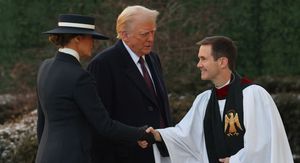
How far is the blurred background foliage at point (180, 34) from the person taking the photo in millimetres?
11578

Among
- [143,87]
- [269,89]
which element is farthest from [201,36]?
[143,87]

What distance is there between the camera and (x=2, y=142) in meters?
9.39

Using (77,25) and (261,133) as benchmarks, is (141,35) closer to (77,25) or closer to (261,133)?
(77,25)

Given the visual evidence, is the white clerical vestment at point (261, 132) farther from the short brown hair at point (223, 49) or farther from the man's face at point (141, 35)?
the man's face at point (141, 35)

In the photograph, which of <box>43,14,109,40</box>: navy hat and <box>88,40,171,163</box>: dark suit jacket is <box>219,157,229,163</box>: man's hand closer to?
<box>88,40,171,163</box>: dark suit jacket

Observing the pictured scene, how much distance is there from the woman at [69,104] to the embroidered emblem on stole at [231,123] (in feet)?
2.23

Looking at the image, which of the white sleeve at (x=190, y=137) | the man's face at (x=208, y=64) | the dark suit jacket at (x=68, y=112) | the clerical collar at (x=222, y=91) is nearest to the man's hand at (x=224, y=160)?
the white sleeve at (x=190, y=137)

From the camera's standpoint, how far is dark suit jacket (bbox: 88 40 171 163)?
6.17 metres

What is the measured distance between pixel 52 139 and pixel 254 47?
7.13m

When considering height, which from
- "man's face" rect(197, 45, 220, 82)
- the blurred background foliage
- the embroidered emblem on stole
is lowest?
the blurred background foliage

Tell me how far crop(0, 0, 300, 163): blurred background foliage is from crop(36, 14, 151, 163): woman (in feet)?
17.3

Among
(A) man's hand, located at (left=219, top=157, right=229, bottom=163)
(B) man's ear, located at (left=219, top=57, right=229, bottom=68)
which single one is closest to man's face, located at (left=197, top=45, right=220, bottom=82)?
(B) man's ear, located at (left=219, top=57, right=229, bottom=68)

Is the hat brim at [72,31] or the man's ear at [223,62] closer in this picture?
the hat brim at [72,31]

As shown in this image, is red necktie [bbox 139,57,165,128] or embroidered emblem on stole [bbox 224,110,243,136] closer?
embroidered emblem on stole [bbox 224,110,243,136]
